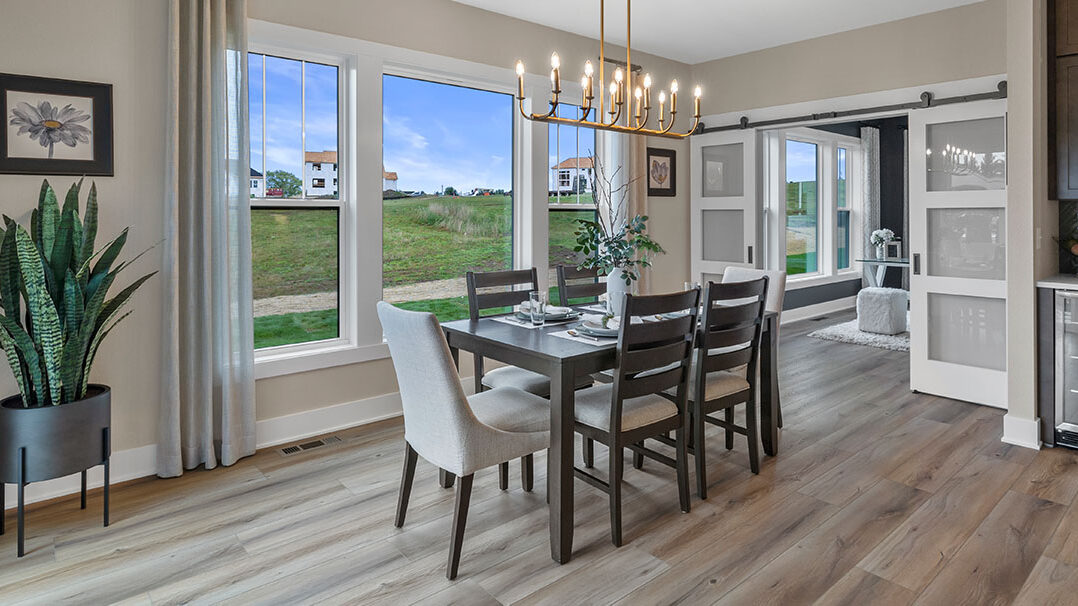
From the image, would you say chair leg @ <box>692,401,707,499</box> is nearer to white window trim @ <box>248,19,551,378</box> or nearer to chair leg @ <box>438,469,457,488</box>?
chair leg @ <box>438,469,457,488</box>

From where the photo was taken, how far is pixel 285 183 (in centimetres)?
386

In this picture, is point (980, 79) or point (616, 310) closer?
point (616, 310)

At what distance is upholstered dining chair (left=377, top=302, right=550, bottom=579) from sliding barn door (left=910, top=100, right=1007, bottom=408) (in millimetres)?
3486

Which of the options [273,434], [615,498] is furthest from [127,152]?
[615,498]

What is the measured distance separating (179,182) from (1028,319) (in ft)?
15.0

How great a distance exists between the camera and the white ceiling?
452cm

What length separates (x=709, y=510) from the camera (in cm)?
285

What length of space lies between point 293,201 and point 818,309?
679cm

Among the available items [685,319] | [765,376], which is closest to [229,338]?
[685,319]

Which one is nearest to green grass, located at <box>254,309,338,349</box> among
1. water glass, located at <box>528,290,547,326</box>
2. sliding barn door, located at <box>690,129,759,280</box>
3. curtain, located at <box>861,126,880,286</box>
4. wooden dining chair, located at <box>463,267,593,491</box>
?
wooden dining chair, located at <box>463,267,593,491</box>

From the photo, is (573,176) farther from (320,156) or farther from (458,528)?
(458,528)

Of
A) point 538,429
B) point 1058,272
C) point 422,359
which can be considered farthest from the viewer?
point 1058,272

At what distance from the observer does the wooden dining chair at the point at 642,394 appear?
99.0 inches

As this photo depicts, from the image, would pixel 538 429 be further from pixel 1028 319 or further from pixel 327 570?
pixel 1028 319
